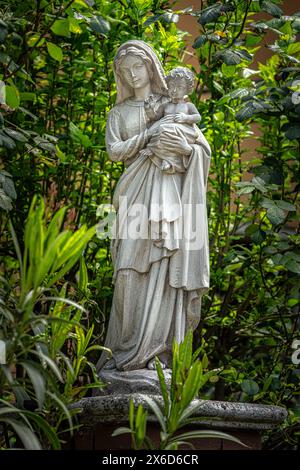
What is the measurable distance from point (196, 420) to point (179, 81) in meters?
2.38

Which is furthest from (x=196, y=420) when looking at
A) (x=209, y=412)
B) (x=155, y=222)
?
(x=155, y=222)

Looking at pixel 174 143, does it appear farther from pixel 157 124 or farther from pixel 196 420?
pixel 196 420

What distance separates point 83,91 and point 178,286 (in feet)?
9.91

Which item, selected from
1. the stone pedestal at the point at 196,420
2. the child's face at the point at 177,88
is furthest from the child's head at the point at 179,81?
the stone pedestal at the point at 196,420

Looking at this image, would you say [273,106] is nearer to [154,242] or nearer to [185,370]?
[154,242]

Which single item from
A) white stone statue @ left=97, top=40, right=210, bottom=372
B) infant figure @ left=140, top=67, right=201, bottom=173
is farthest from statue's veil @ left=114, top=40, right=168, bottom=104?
infant figure @ left=140, top=67, right=201, bottom=173

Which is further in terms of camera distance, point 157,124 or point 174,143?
point 157,124

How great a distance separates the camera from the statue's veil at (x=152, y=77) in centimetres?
843

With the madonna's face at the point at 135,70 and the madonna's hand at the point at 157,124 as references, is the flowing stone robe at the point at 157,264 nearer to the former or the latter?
the madonna's hand at the point at 157,124

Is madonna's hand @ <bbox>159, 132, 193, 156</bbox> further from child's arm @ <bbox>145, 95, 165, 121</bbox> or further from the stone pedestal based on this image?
the stone pedestal

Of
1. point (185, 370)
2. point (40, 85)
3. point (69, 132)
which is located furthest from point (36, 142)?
point (185, 370)

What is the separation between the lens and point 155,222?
8.05 m

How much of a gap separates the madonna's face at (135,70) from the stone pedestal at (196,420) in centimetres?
219

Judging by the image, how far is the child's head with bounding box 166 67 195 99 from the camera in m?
8.30
